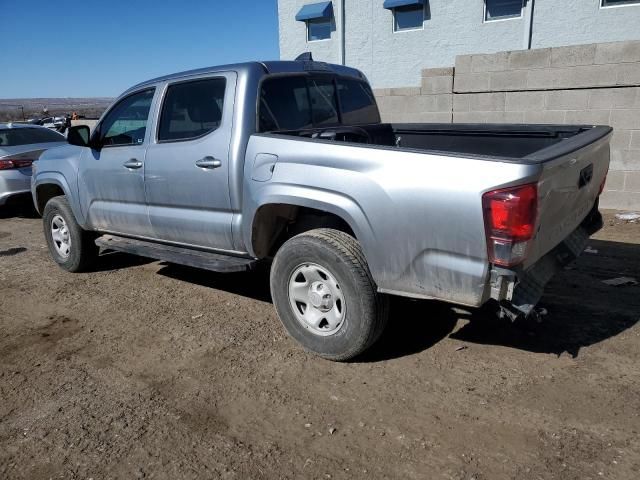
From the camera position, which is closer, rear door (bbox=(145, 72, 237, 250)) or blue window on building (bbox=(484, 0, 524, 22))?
rear door (bbox=(145, 72, 237, 250))

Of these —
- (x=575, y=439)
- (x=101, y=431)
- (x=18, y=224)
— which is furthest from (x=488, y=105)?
(x=18, y=224)

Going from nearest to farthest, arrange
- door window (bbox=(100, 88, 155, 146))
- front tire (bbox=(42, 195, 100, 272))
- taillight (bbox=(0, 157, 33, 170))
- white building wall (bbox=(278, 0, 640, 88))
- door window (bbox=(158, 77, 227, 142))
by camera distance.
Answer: door window (bbox=(158, 77, 227, 142)), door window (bbox=(100, 88, 155, 146)), front tire (bbox=(42, 195, 100, 272)), taillight (bbox=(0, 157, 33, 170)), white building wall (bbox=(278, 0, 640, 88))

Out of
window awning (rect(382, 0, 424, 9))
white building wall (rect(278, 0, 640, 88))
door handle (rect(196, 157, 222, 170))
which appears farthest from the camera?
window awning (rect(382, 0, 424, 9))

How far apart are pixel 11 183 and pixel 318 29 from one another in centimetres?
1149

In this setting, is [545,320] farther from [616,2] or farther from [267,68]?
[616,2]

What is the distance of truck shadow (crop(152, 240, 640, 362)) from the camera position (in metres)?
3.81

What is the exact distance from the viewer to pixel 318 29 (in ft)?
56.7

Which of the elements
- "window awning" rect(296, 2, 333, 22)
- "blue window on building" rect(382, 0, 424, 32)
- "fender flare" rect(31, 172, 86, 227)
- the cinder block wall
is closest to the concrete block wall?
the cinder block wall

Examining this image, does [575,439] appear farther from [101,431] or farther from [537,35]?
[537,35]

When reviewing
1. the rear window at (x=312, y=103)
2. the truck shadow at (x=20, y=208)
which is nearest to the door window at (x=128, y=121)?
the rear window at (x=312, y=103)

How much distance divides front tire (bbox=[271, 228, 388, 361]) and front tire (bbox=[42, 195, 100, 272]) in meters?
2.94

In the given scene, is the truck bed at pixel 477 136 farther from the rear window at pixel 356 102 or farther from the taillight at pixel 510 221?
the taillight at pixel 510 221

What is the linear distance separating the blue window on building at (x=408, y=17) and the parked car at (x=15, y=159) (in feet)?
33.6

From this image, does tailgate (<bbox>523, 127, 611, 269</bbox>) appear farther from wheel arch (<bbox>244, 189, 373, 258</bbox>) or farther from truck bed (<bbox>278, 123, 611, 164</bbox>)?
wheel arch (<bbox>244, 189, 373, 258</bbox>)
